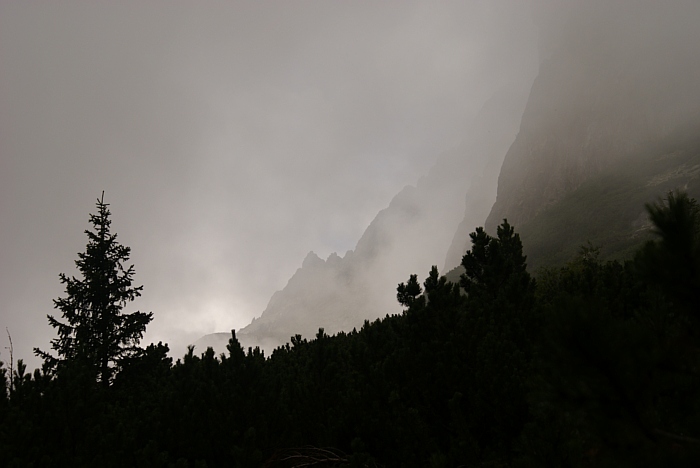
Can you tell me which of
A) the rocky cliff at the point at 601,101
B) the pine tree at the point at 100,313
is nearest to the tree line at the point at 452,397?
the pine tree at the point at 100,313

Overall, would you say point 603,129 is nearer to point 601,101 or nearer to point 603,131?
point 603,131

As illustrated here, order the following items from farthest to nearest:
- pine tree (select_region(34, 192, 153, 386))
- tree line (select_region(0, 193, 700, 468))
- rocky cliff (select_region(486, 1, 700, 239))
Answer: rocky cliff (select_region(486, 1, 700, 239)) → pine tree (select_region(34, 192, 153, 386)) → tree line (select_region(0, 193, 700, 468))

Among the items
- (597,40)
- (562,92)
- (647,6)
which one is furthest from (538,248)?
(647,6)

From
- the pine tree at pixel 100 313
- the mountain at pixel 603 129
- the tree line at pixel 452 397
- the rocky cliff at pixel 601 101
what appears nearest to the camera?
the tree line at pixel 452 397

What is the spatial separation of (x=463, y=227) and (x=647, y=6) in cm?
10957

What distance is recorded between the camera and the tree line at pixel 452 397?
228cm

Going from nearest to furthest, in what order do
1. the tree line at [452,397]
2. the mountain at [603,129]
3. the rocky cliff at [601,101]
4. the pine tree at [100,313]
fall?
the tree line at [452,397], the pine tree at [100,313], the mountain at [603,129], the rocky cliff at [601,101]

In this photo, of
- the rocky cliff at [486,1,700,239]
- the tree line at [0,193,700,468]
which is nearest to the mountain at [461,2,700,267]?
the rocky cliff at [486,1,700,239]

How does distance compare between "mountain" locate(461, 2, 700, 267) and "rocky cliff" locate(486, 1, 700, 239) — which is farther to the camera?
"rocky cliff" locate(486, 1, 700, 239)

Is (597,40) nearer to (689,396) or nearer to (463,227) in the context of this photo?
(463,227)

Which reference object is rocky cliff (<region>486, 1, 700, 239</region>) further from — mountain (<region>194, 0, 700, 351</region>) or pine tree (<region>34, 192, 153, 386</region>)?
pine tree (<region>34, 192, 153, 386</region>)

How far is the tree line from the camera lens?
2279 mm

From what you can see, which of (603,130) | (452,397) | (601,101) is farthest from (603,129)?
→ (452,397)

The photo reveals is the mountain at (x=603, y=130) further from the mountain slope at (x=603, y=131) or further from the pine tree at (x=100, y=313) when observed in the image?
the pine tree at (x=100, y=313)
